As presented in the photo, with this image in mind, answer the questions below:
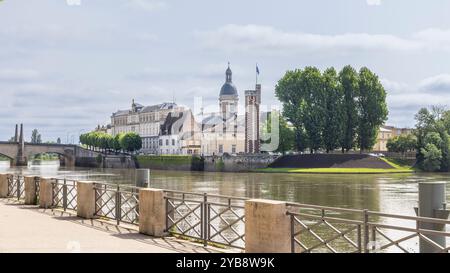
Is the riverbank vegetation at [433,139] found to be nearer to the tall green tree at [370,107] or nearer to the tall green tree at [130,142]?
the tall green tree at [370,107]

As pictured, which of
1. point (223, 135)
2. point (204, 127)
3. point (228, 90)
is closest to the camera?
point (223, 135)

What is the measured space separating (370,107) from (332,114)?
7523 mm

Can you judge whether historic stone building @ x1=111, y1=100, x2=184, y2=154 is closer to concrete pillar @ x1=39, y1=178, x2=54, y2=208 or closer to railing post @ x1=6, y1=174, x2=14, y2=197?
railing post @ x1=6, y1=174, x2=14, y2=197

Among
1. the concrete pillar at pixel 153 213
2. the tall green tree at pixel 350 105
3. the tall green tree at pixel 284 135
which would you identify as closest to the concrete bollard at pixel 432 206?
the concrete pillar at pixel 153 213

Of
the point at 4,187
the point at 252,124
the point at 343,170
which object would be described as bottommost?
the point at 343,170

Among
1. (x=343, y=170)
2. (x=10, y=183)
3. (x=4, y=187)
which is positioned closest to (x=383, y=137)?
(x=343, y=170)

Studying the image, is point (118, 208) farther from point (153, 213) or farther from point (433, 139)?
point (433, 139)

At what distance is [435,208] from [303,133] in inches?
3133

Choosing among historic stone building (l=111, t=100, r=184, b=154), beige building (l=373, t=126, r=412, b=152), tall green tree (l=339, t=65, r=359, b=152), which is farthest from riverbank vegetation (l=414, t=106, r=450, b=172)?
historic stone building (l=111, t=100, r=184, b=154)

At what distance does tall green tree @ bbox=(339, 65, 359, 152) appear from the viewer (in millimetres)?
87812

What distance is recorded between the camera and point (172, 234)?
41.4 feet

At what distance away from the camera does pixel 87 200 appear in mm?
15883

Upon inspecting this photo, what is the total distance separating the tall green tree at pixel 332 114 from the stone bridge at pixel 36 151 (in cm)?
6380

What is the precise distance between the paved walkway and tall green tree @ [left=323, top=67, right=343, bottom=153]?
7322 cm
